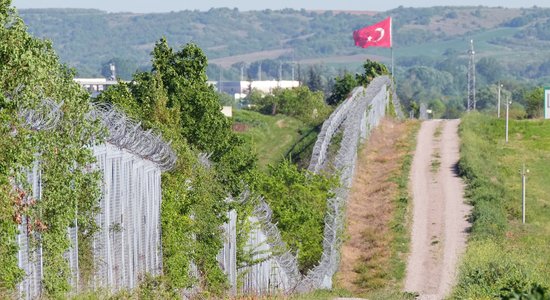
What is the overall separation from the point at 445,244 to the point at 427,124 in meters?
29.9

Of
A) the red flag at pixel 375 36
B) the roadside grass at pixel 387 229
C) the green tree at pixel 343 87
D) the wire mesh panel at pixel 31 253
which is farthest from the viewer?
the red flag at pixel 375 36

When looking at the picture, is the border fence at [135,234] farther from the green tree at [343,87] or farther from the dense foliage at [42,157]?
the green tree at [343,87]

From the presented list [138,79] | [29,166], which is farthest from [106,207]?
[138,79]

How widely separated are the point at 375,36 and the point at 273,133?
8.98m

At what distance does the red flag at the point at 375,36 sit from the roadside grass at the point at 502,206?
9.12 meters

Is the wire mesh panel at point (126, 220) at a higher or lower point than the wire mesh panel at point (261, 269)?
higher

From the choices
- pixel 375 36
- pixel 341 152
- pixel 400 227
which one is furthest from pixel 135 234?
pixel 375 36

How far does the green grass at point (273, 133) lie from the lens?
74.9m

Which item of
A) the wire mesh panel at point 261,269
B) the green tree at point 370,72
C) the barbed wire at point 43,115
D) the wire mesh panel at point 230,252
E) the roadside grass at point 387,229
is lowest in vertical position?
the roadside grass at point 387,229

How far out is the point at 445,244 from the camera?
155 ft

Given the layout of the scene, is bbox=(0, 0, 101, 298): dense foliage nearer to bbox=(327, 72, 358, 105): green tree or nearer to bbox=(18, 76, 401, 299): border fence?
bbox=(18, 76, 401, 299): border fence

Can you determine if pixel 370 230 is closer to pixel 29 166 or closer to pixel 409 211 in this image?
pixel 409 211

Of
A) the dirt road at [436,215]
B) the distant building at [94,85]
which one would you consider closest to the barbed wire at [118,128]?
the distant building at [94,85]

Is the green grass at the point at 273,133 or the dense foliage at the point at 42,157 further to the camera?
the green grass at the point at 273,133
